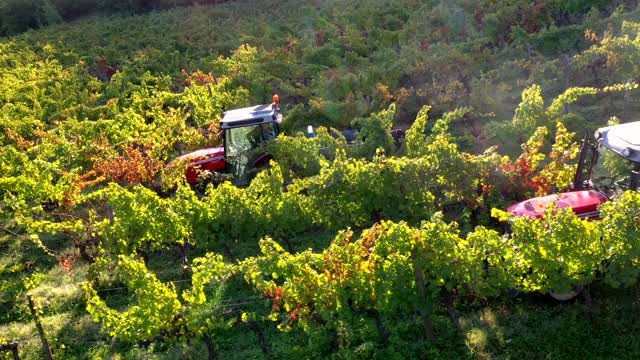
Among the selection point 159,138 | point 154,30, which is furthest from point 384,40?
point 154,30

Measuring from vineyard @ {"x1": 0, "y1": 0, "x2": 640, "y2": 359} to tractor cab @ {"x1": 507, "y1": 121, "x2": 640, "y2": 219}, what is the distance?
1.86 ft

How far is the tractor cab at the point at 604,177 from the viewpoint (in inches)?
324

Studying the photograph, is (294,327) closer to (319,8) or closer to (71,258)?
(71,258)

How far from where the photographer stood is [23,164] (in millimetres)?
13023

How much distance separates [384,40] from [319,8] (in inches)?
488

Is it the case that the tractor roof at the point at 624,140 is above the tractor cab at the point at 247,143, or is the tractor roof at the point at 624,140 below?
above

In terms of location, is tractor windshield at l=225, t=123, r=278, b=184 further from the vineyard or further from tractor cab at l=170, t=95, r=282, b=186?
the vineyard

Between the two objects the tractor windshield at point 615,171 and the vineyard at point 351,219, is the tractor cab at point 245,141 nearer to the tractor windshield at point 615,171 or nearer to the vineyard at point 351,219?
the vineyard at point 351,219

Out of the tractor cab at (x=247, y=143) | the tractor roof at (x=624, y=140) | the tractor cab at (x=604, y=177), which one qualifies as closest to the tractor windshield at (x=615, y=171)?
the tractor cab at (x=604, y=177)

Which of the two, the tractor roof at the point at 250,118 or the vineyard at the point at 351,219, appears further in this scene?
the tractor roof at the point at 250,118

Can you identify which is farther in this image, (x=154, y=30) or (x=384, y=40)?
(x=154, y=30)

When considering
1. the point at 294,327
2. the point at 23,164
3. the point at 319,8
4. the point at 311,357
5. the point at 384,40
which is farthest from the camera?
the point at 319,8

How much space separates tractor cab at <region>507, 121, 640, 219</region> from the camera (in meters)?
8.23

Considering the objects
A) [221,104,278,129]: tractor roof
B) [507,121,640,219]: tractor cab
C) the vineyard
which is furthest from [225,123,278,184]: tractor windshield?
[507,121,640,219]: tractor cab
